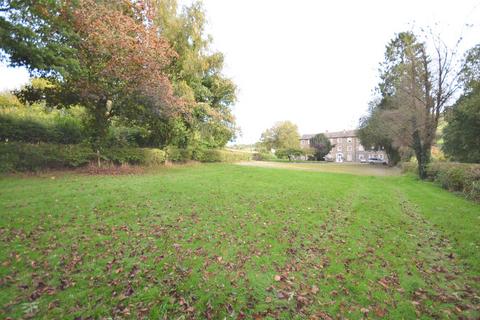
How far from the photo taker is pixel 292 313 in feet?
9.42

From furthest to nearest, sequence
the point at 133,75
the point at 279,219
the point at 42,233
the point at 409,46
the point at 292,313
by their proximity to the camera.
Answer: the point at 409,46
the point at 133,75
the point at 279,219
the point at 42,233
the point at 292,313

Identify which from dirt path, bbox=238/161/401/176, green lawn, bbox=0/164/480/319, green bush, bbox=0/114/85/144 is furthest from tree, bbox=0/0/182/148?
dirt path, bbox=238/161/401/176

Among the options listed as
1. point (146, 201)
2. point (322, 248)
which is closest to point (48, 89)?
point (146, 201)

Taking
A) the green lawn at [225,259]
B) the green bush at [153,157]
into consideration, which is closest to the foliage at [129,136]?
the green bush at [153,157]

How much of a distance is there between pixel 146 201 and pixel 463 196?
13823 mm

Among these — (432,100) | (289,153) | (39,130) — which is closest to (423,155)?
(432,100)

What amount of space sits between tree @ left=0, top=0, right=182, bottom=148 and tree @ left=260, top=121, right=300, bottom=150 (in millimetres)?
44213

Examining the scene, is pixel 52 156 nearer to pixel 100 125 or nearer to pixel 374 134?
pixel 100 125

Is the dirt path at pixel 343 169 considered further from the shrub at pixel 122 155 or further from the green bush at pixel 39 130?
the green bush at pixel 39 130

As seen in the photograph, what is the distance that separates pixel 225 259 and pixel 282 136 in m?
53.1

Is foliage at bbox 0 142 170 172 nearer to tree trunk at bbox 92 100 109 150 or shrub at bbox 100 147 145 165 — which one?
shrub at bbox 100 147 145 165

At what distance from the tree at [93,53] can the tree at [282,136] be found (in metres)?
44.2

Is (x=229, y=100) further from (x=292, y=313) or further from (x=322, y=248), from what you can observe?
(x=292, y=313)

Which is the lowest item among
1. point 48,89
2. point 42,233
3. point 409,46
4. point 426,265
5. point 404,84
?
point 426,265
